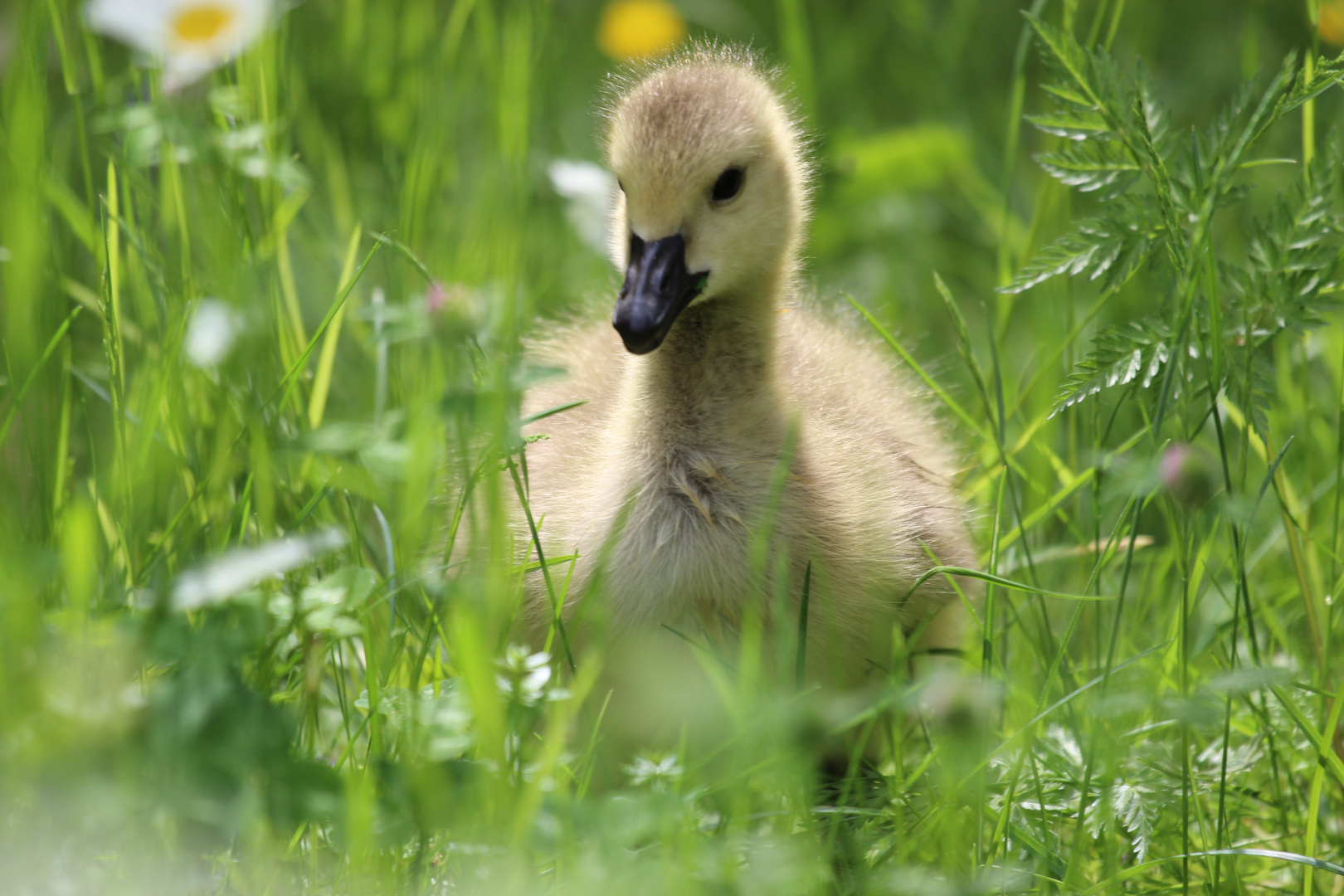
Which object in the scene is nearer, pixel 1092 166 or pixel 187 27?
pixel 1092 166

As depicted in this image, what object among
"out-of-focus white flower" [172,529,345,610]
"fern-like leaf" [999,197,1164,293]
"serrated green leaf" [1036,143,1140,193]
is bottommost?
"out-of-focus white flower" [172,529,345,610]

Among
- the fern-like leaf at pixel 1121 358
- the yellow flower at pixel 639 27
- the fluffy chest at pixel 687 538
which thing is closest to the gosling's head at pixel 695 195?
the fluffy chest at pixel 687 538

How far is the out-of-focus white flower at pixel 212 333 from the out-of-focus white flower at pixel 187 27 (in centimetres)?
46

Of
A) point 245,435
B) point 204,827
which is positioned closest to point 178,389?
point 245,435

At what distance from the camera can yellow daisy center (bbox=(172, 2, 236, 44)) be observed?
1.90 m

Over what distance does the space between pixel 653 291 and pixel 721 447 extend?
0.27 metres

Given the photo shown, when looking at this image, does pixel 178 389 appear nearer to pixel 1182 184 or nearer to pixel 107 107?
pixel 107 107

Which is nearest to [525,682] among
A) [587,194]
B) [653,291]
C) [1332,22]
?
[653,291]

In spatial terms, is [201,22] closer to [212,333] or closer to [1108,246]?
[212,333]

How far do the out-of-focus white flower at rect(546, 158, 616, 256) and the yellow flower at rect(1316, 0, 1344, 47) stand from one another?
160cm

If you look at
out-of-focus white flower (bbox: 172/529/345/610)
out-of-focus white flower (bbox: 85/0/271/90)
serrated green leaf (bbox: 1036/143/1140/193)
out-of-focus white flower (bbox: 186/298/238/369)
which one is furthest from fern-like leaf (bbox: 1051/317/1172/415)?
out-of-focus white flower (bbox: 85/0/271/90)

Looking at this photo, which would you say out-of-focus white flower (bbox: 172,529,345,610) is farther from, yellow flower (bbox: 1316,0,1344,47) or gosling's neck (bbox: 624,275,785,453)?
yellow flower (bbox: 1316,0,1344,47)

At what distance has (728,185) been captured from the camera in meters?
1.86

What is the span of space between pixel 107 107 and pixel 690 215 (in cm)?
100
